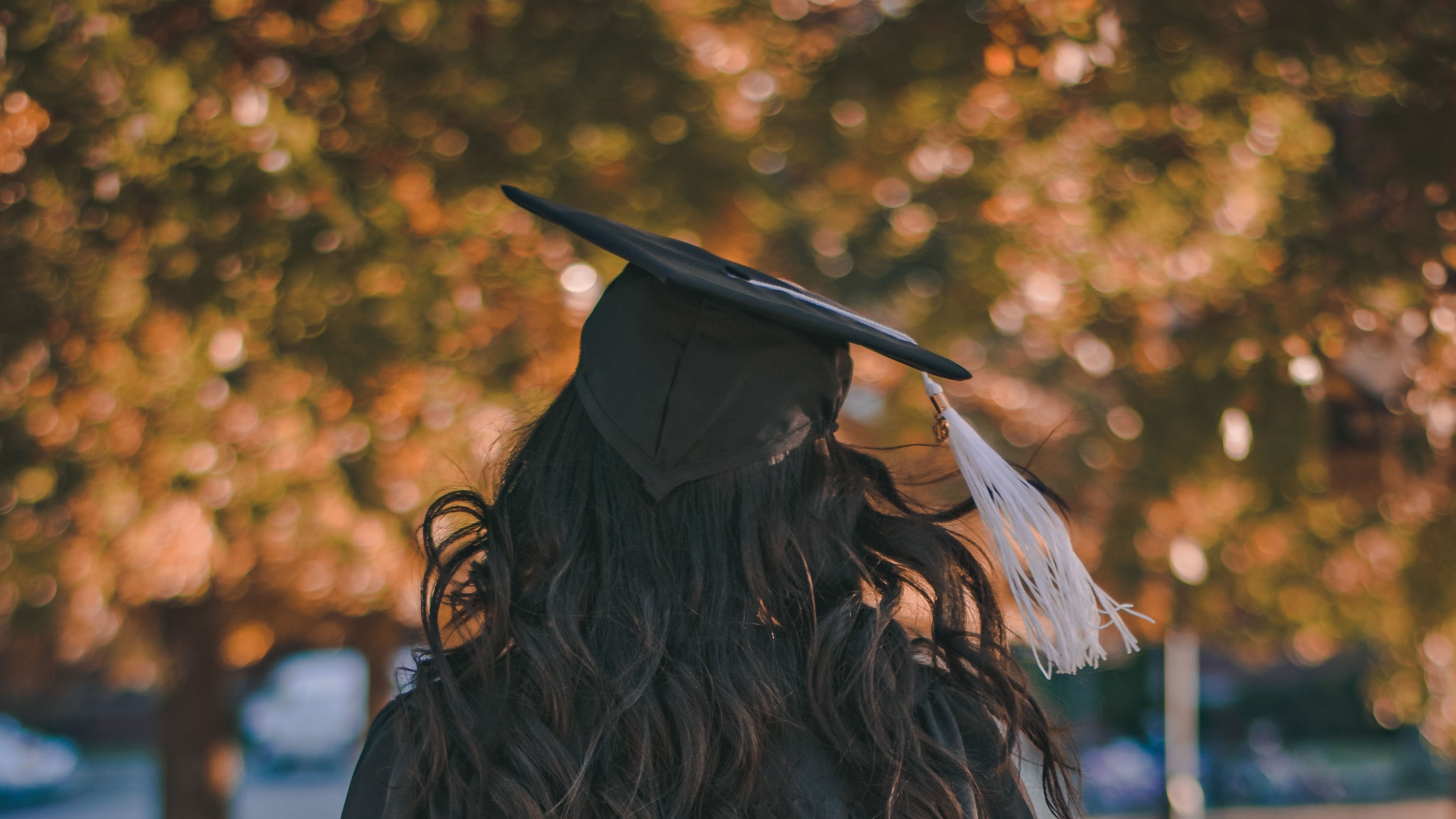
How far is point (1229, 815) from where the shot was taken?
1788 cm

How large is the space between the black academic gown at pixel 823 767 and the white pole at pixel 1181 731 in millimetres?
9456

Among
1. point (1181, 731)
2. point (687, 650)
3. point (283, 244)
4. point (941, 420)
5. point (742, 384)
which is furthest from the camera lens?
point (1181, 731)

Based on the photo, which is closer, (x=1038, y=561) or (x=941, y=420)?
(x=1038, y=561)

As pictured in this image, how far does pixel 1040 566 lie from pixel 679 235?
117 inches

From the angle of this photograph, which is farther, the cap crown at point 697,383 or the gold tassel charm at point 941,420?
the gold tassel charm at point 941,420

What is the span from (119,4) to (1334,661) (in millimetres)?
24313

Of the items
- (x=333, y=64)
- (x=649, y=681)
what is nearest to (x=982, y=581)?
(x=649, y=681)

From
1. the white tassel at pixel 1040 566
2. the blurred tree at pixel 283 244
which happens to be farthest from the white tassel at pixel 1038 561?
the blurred tree at pixel 283 244

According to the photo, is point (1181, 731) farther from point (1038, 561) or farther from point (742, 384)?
point (742, 384)

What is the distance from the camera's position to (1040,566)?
145 centimetres

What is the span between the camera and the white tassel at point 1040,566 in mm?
1439

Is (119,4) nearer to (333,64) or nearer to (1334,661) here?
(333,64)

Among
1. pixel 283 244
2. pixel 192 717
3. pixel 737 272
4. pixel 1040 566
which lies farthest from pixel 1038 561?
pixel 192 717

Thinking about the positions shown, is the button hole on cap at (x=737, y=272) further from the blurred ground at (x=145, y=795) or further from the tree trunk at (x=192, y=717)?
the blurred ground at (x=145, y=795)
